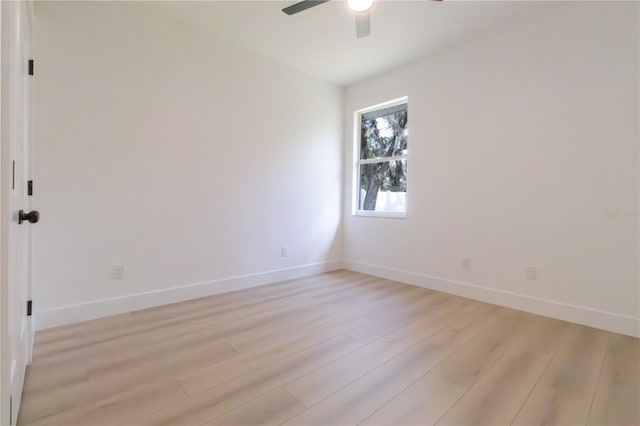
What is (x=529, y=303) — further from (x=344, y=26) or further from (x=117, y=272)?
(x=117, y=272)

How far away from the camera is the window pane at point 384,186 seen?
3908 millimetres

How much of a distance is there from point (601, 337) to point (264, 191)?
130 inches

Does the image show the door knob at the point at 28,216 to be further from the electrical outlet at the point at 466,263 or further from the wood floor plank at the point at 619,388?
the electrical outlet at the point at 466,263

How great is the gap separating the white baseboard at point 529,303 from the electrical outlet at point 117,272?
291cm

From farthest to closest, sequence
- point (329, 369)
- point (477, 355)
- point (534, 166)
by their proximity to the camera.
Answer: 1. point (534, 166)
2. point (477, 355)
3. point (329, 369)

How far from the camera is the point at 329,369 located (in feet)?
5.84

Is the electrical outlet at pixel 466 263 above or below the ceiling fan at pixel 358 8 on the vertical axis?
below

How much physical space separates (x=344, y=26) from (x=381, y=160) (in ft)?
5.72

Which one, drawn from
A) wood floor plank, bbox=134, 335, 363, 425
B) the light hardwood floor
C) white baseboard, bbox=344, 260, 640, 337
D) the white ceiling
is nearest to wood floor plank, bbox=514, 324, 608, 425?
the light hardwood floor

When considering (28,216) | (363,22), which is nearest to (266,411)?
(28,216)

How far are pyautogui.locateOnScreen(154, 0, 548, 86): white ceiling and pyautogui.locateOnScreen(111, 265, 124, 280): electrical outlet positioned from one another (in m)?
2.31

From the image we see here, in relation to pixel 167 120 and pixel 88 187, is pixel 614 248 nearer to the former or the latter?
pixel 167 120

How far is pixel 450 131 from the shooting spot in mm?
3348

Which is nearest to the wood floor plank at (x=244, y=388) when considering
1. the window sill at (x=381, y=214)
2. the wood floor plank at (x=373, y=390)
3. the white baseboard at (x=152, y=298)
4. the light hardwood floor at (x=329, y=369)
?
the light hardwood floor at (x=329, y=369)
